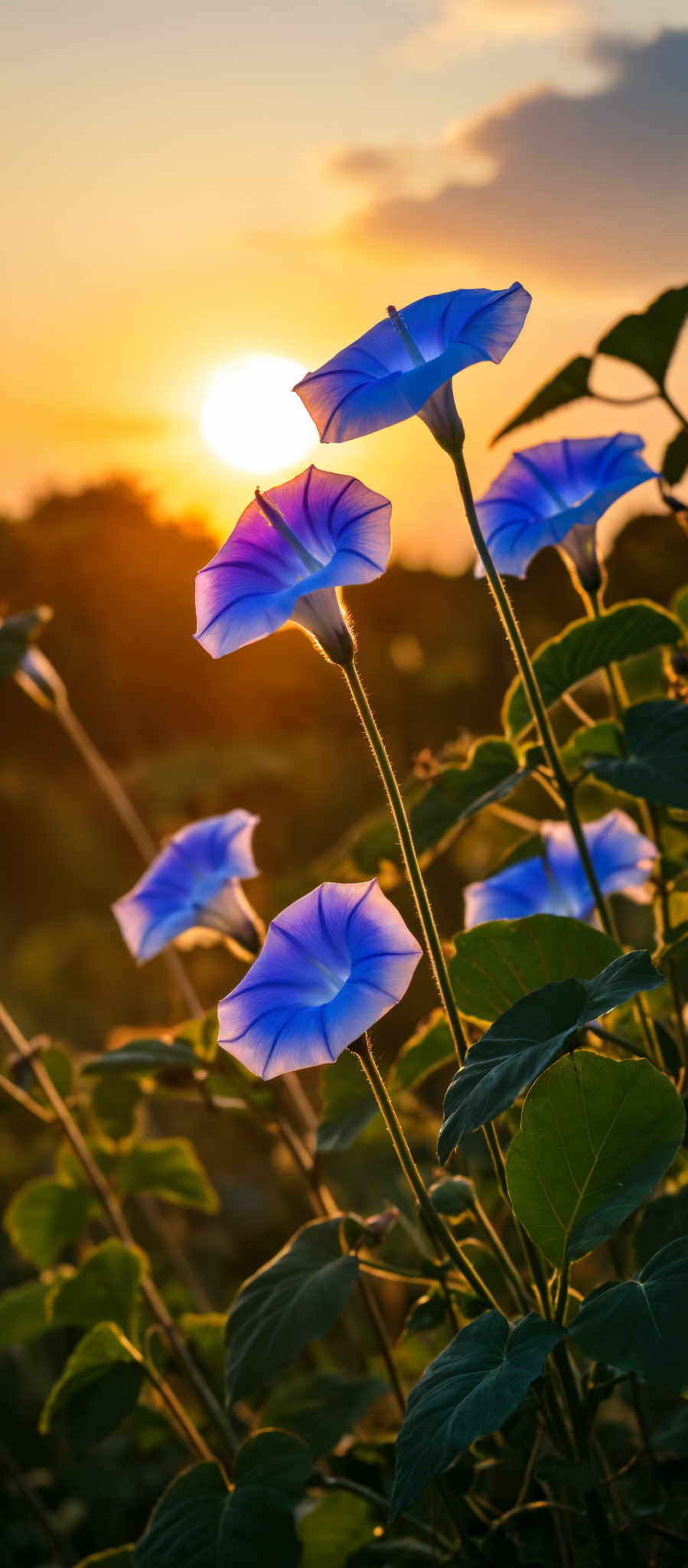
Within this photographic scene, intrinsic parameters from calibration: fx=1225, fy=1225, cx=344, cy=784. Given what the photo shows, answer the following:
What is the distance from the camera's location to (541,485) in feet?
3.03

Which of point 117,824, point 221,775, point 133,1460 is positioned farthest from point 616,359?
point 117,824

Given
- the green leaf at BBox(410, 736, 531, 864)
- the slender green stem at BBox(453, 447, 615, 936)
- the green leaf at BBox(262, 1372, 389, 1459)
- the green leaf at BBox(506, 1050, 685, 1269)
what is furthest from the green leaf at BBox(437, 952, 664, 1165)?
the green leaf at BBox(262, 1372, 389, 1459)

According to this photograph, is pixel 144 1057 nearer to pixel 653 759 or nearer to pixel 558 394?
pixel 653 759

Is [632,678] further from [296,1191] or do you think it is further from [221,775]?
[221,775]

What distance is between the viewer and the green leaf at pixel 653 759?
0.75 meters

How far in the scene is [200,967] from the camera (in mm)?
3457

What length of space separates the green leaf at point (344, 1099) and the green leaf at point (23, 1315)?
0.55m

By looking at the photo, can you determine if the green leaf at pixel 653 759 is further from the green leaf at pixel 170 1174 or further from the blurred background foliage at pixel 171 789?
the green leaf at pixel 170 1174

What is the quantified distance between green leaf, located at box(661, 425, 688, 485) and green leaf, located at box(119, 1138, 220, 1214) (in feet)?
2.52

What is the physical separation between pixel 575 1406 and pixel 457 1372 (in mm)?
149

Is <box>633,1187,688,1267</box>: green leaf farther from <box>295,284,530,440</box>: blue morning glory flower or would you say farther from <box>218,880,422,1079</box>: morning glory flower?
<box>295,284,530,440</box>: blue morning glory flower

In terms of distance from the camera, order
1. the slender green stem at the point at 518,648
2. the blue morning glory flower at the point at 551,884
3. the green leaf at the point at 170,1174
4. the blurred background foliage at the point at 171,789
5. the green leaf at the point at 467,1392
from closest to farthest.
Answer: the green leaf at the point at 467,1392
the slender green stem at the point at 518,648
the blue morning glory flower at the point at 551,884
the green leaf at the point at 170,1174
the blurred background foliage at the point at 171,789

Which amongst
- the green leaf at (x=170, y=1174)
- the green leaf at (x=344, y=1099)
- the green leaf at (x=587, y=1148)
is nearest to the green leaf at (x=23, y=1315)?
the green leaf at (x=170, y=1174)

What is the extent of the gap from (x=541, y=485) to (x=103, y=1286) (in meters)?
0.78
